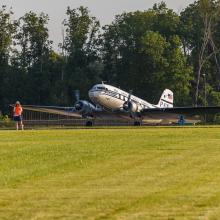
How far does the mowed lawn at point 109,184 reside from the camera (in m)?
11.5

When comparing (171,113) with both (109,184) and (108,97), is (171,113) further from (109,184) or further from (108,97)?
(109,184)

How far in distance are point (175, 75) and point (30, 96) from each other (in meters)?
16.1

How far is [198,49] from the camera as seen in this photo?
107312 millimetres

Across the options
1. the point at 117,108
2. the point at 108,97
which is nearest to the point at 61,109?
the point at 117,108

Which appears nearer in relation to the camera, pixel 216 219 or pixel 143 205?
pixel 216 219

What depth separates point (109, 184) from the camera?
14.5 metres

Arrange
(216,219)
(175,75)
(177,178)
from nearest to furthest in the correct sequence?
(216,219) < (177,178) < (175,75)

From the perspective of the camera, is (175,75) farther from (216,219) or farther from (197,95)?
(216,219)

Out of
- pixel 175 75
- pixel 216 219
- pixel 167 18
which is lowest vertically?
pixel 216 219

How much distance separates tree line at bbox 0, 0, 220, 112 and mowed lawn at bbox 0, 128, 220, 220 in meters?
76.4

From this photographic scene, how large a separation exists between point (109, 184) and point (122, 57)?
9069 centimetres

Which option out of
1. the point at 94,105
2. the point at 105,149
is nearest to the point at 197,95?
the point at 94,105

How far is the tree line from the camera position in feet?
326

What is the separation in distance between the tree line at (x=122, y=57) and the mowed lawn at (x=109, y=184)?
7644cm
